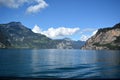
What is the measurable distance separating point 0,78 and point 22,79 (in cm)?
142

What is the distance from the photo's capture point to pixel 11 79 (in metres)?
13.6

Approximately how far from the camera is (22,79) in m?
13.8

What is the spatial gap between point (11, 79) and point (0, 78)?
764 mm

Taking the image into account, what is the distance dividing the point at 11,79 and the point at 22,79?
2.29 ft

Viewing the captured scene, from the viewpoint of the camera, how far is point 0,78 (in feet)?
45.1
